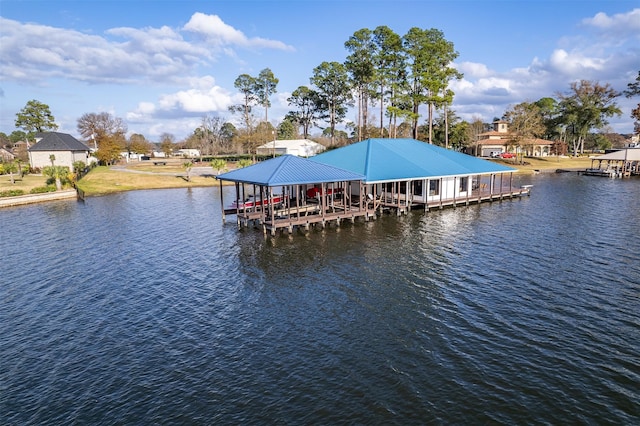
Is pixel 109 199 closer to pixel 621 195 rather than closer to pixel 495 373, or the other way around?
pixel 495 373

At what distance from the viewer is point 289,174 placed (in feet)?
103

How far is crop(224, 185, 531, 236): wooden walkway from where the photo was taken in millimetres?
31766

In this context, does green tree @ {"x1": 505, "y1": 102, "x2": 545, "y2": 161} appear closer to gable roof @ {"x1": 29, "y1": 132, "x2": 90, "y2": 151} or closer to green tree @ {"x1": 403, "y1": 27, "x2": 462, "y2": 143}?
green tree @ {"x1": 403, "y1": 27, "x2": 462, "y2": 143}

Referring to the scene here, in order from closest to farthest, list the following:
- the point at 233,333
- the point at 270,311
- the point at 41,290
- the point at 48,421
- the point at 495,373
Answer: the point at 48,421 < the point at 495,373 < the point at 233,333 < the point at 270,311 < the point at 41,290

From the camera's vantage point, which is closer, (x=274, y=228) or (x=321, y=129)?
(x=274, y=228)

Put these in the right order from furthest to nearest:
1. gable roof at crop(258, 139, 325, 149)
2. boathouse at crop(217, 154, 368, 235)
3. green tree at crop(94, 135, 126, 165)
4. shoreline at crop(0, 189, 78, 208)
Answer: gable roof at crop(258, 139, 325, 149) < green tree at crop(94, 135, 126, 165) < shoreline at crop(0, 189, 78, 208) < boathouse at crop(217, 154, 368, 235)

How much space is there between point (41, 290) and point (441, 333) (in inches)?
799

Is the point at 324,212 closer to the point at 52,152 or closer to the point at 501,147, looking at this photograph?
the point at 52,152

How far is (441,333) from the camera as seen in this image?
1567cm

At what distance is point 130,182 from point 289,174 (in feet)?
137

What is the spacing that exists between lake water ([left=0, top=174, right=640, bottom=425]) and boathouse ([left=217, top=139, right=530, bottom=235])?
3840 mm

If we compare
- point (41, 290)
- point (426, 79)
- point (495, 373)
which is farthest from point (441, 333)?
point (426, 79)

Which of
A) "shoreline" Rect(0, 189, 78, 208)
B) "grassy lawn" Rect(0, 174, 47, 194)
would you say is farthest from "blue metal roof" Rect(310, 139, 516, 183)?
"grassy lawn" Rect(0, 174, 47, 194)

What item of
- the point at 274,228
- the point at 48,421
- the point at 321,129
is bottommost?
the point at 48,421
